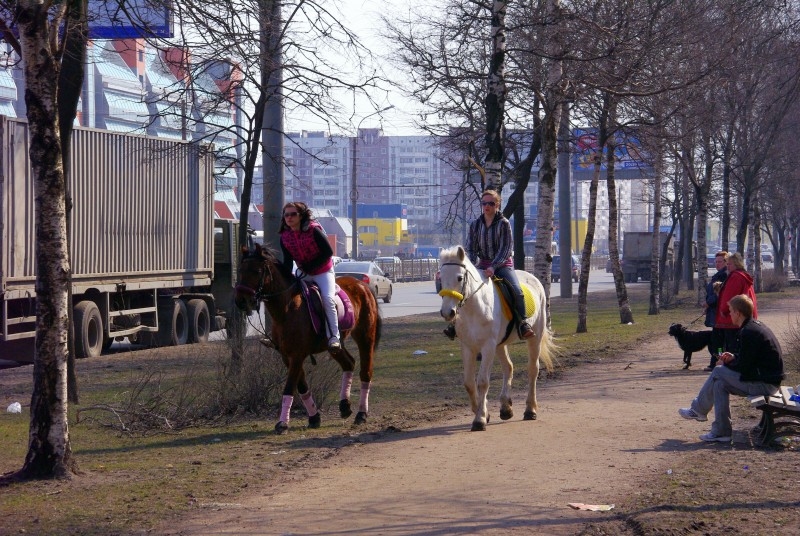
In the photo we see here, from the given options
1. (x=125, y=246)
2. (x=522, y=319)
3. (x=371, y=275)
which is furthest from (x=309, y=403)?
(x=371, y=275)

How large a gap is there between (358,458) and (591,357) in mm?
11000

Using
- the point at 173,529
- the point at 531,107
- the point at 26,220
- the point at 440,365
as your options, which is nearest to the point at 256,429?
the point at 173,529

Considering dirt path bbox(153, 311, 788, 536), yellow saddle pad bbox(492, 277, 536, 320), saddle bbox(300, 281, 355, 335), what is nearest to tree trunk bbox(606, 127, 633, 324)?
dirt path bbox(153, 311, 788, 536)

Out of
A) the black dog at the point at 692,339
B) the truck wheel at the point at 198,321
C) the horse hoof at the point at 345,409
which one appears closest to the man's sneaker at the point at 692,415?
the horse hoof at the point at 345,409

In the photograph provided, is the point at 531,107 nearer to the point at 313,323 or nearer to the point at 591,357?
the point at 591,357

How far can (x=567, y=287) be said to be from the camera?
45.2 m

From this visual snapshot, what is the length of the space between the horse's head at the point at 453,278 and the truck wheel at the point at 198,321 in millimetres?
14845

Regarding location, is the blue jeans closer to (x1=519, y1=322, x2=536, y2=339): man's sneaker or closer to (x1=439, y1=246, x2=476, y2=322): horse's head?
(x1=519, y1=322, x2=536, y2=339): man's sneaker

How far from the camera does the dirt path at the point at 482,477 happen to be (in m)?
7.16

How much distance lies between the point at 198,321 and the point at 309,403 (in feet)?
48.5

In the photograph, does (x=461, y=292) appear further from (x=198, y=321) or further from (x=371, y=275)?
(x=371, y=275)

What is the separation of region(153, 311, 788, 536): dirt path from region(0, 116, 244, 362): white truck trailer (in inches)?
292

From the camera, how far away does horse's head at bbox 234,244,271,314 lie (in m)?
10.5

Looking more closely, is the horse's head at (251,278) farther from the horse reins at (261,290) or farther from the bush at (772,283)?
the bush at (772,283)
